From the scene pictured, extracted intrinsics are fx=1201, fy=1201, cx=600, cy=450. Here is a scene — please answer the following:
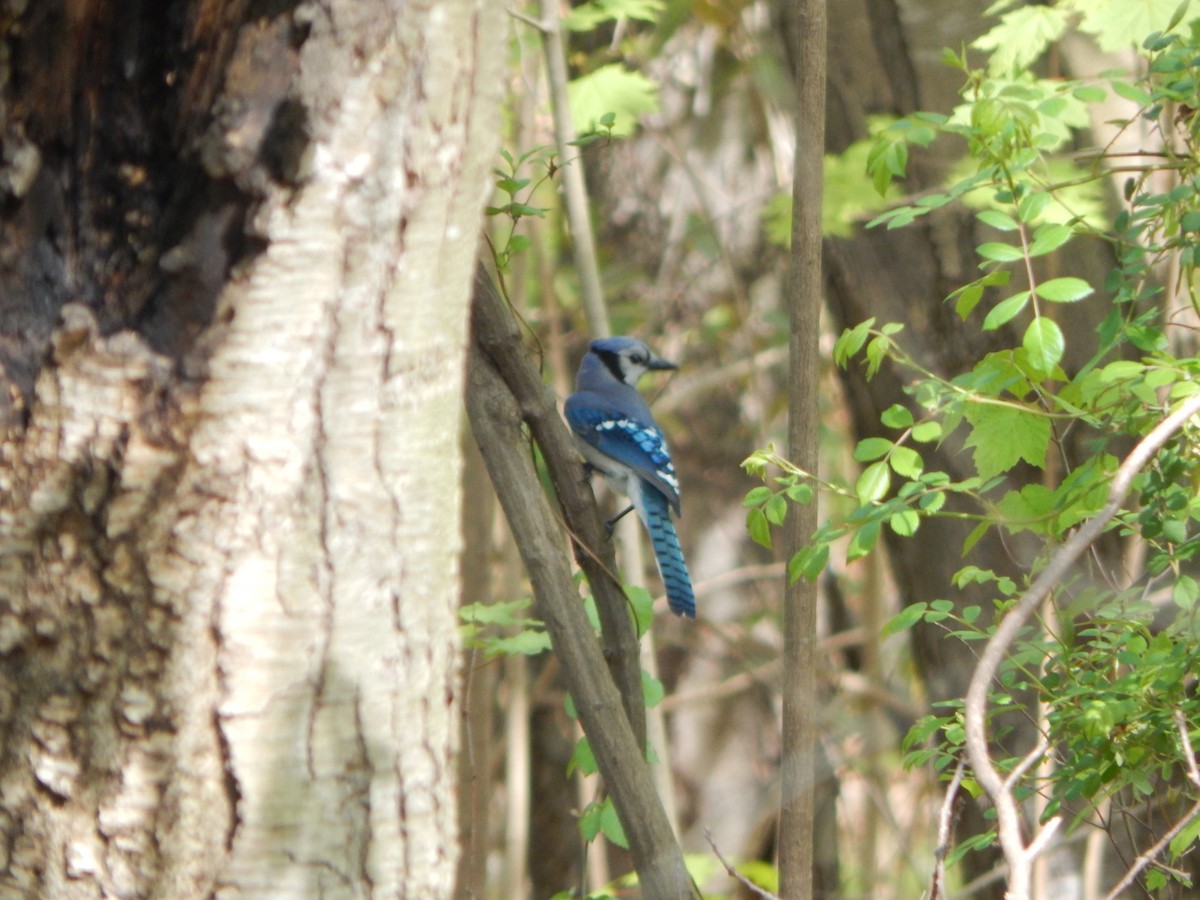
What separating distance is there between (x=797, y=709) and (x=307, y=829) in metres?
0.79

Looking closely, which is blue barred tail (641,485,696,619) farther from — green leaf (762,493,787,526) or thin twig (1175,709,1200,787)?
thin twig (1175,709,1200,787)

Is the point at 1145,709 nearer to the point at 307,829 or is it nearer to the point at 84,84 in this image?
the point at 307,829

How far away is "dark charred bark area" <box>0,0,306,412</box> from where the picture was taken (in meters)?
1.01

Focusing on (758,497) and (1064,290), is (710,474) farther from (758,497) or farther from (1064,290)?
(1064,290)

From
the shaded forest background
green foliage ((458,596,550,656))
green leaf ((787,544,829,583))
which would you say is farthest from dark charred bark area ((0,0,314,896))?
the shaded forest background

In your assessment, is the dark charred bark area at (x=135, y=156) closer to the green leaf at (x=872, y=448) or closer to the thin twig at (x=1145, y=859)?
the green leaf at (x=872, y=448)

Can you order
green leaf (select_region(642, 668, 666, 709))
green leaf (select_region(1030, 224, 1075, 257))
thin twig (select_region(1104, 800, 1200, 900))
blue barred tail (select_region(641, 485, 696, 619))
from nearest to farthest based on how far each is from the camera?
1. thin twig (select_region(1104, 800, 1200, 900))
2. green leaf (select_region(1030, 224, 1075, 257))
3. green leaf (select_region(642, 668, 666, 709))
4. blue barred tail (select_region(641, 485, 696, 619))

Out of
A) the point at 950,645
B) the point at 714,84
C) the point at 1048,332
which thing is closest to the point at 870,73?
the point at 950,645

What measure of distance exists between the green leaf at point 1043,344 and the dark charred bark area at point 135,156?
900mm

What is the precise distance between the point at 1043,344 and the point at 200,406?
98 cm

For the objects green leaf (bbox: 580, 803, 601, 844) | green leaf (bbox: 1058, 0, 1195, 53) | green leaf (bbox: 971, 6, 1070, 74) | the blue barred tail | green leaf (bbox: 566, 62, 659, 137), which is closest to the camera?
green leaf (bbox: 580, 803, 601, 844)

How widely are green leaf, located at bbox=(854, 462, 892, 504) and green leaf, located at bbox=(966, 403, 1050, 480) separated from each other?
168 mm

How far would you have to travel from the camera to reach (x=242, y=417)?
1027 millimetres

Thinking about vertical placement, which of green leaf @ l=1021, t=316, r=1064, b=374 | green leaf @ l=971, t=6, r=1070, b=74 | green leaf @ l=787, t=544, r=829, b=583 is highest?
green leaf @ l=971, t=6, r=1070, b=74
